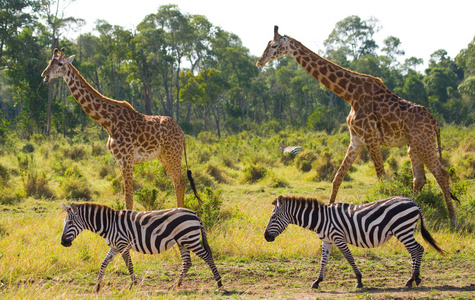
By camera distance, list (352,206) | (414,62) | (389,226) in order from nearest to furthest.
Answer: (389,226), (352,206), (414,62)

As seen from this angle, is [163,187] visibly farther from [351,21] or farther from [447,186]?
[351,21]

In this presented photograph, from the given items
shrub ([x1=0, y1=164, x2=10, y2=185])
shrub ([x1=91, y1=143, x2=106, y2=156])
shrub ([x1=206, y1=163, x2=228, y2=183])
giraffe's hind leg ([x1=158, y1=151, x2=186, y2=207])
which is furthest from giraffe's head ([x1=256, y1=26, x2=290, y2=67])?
shrub ([x1=91, y1=143, x2=106, y2=156])

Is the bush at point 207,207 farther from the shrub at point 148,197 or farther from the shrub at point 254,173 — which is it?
the shrub at point 254,173

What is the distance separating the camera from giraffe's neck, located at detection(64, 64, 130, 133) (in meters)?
8.21

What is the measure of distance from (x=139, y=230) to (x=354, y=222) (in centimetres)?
273

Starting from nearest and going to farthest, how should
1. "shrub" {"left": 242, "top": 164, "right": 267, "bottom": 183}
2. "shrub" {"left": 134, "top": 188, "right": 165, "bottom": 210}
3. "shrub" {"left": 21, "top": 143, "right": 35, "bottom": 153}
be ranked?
1. "shrub" {"left": 134, "top": 188, "right": 165, "bottom": 210}
2. "shrub" {"left": 242, "top": 164, "right": 267, "bottom": 183}
3. "shrub" {"left": 21, "top": 143, "right": 35, "bottom": 153}

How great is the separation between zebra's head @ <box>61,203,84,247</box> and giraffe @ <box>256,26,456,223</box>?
417 centimetres

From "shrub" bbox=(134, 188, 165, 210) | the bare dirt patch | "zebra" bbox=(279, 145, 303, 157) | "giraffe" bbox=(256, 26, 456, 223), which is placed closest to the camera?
the bare dirt patch

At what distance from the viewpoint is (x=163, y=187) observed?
12.8 meters

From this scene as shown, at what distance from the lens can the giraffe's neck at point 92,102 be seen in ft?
26.9

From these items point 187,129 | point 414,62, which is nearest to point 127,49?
point 187,129

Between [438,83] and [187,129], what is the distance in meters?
24.1

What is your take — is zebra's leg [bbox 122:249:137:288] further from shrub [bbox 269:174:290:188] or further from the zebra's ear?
shrub [bbox 269:174:290:188]

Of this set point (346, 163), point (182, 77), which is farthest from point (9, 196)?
point (182, 77)
